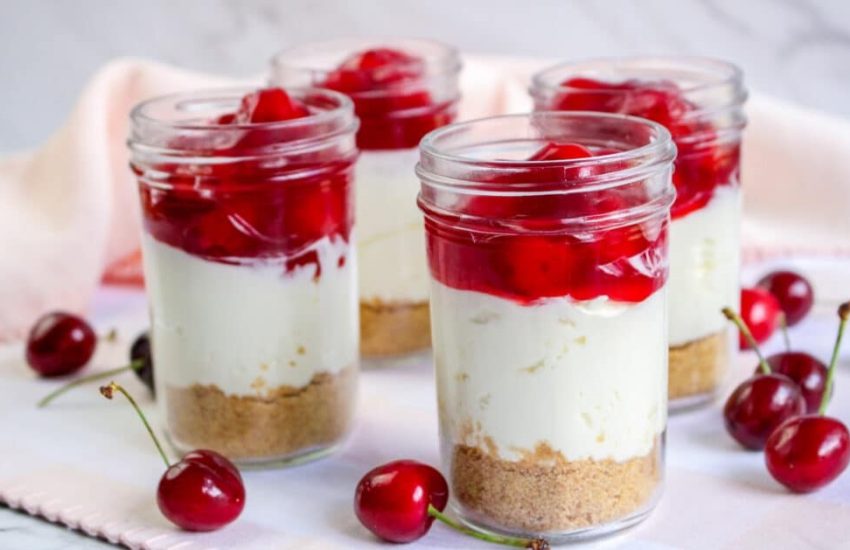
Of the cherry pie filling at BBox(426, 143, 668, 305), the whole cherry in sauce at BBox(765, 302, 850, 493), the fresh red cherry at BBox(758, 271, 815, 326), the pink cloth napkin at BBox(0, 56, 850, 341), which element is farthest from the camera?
the pink cloth napkin at BBox(0, 56, 850, 341)

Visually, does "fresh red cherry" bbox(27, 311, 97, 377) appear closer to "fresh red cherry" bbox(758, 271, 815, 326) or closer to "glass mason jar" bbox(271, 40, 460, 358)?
"glass mason jar" bbox(271, 40, 460, 358)

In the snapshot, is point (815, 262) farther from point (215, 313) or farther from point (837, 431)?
point (215, 313)

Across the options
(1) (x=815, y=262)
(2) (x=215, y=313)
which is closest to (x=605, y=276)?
(2) (x=215, y=313)

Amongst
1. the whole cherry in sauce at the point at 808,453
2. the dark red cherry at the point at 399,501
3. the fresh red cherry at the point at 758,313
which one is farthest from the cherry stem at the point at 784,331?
the dark red cherry at the point at 399,501

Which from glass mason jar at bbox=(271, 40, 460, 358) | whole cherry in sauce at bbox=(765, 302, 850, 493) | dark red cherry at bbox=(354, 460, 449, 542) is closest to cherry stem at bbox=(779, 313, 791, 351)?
whole cherry in sauce at bbox=(765, 302, 850, 493)

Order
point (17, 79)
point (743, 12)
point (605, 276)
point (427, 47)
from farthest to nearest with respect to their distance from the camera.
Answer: point (17, 79), point (743, 12), point (427, 47), point (605, 276)

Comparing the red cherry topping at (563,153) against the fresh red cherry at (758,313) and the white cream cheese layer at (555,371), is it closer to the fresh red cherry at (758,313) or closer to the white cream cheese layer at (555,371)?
the white cream cheese layer at (555,371)

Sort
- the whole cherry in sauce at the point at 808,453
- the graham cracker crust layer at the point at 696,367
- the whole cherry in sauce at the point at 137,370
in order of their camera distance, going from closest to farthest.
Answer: the whole cherry in sauce at the point at 808,453 → the graham cracker crust layer at the point at 696,367 → the whole cherry in sauce at the point at 137,370
